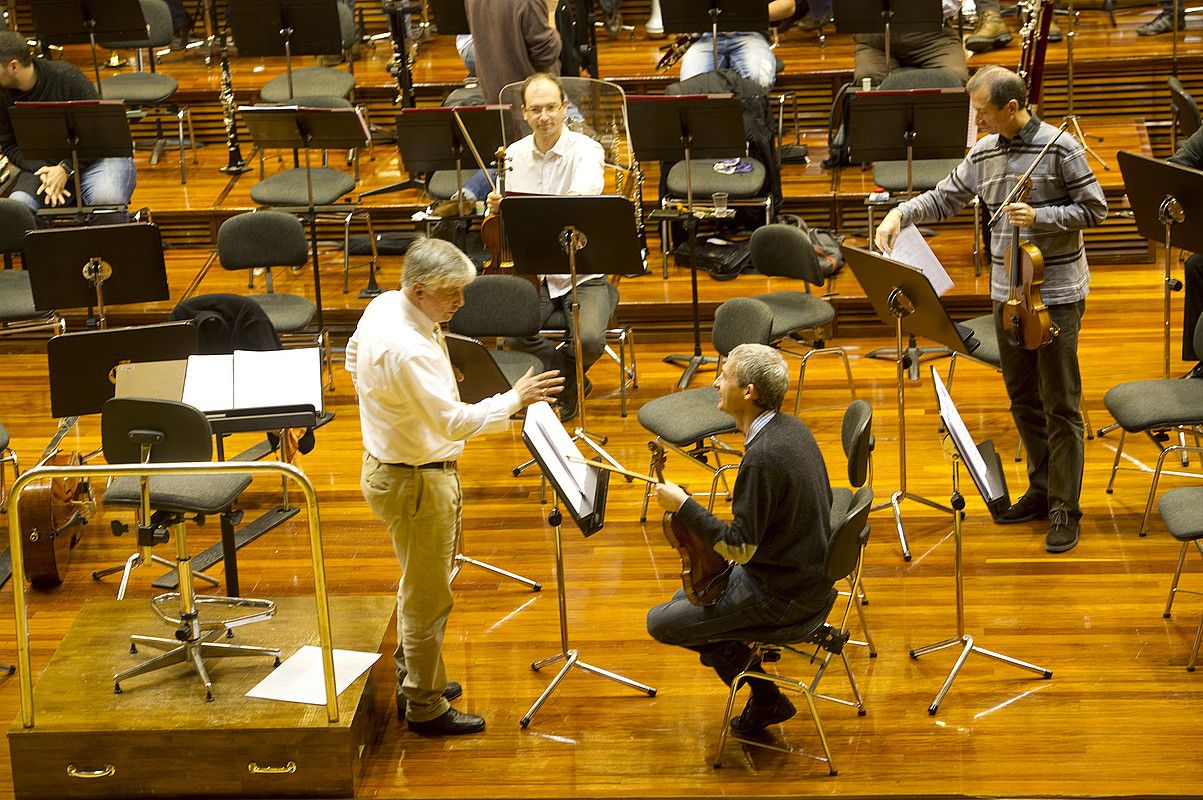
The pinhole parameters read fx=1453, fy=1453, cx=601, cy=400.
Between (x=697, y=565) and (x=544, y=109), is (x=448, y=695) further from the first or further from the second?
(x=544, y=109)

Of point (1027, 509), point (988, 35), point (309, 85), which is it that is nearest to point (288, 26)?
point (309, 85)

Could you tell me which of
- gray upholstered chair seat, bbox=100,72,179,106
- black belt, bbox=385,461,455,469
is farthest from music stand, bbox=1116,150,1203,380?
gray upholstered chair seat, bbox=100,72,179,106

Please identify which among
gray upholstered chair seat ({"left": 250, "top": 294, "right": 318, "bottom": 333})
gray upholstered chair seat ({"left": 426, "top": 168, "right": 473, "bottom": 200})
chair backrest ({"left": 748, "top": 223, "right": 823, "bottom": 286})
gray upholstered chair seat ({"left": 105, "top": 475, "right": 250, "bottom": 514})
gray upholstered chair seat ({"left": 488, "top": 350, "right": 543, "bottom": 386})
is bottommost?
gray upholstered chair seat ({"left": 105, "top": 475, "right": 250, "bottom": 514})

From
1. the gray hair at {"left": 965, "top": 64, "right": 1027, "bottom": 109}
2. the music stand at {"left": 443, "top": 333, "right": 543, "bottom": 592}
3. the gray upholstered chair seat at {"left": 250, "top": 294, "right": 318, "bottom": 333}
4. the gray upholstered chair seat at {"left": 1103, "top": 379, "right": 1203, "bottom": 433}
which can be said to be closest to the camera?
the music stand at {"left": 443, "top": 333, "right": 543, "bottom": 592}

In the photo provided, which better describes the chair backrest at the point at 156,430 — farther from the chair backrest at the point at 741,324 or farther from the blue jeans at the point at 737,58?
the blue jeans at the point at 737,58

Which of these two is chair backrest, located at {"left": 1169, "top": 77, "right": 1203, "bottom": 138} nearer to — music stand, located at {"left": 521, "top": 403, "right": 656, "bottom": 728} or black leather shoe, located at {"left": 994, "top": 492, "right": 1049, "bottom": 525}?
black leather shoe, located at {"left": 994, "top": 492, "right": 1049, "bottom": 525}

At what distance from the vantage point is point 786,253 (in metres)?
6.44

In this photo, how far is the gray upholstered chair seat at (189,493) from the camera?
496 centimetres

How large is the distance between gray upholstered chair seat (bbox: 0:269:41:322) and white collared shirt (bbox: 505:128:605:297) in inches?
92.3

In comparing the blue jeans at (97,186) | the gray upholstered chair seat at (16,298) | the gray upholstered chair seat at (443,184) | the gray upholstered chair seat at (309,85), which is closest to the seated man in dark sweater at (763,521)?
the gray upholstered chair seat at (443,184)

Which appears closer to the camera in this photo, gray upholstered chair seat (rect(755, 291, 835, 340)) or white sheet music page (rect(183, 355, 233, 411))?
white sheet music page (rect(183, 355, 233, 411))

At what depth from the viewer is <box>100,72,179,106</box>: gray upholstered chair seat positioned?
9125 mm

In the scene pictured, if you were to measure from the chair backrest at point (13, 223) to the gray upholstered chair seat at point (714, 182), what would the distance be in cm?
326

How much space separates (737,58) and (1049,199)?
354 centimetres
